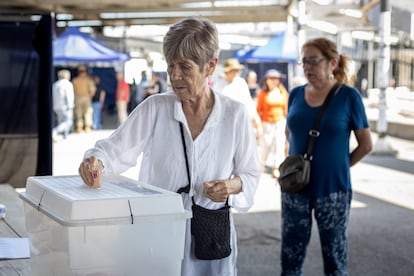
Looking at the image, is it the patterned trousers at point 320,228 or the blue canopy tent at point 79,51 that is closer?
the patterned trousers at point 320,228

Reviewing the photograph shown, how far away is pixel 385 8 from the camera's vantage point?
14.6 metres

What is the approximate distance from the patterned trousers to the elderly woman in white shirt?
1.49m

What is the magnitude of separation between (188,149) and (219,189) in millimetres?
194

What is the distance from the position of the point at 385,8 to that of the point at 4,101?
930 cm

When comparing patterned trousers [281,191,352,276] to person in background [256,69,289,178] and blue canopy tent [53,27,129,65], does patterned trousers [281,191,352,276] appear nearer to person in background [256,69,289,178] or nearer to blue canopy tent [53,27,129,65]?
person in background [256,69,289,178]

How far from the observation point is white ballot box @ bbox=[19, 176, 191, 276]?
1.92m

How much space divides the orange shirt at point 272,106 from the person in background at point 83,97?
978cm

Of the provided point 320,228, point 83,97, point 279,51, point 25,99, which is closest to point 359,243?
point 320,228

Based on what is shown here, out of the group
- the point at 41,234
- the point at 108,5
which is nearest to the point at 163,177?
the point at 41,234

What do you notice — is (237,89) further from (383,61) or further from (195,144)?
(195,144)

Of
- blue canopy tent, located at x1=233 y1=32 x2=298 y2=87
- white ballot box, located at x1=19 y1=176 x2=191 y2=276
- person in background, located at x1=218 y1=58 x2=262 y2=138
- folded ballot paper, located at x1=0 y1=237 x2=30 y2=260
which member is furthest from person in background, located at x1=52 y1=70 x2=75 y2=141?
white ballot box, located at x1=19 y1=176 x2=191 y2=276

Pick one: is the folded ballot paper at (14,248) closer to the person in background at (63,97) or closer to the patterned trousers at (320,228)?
the patterned trousers at (320,228)

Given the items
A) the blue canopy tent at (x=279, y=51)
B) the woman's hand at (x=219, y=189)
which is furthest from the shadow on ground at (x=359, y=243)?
the blue canopy tent at (x=279, y=51)

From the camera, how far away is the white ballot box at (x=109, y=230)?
192cm
